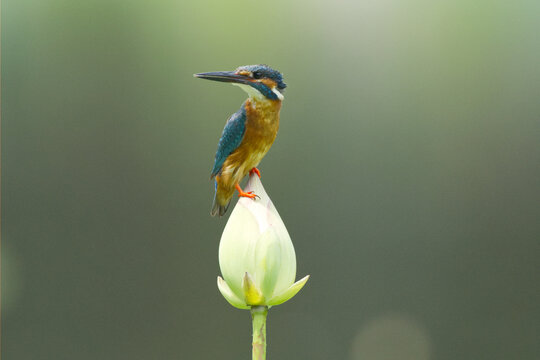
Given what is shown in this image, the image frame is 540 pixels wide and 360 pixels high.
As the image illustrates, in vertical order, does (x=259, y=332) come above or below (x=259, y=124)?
below

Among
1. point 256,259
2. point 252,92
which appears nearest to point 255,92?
point 252,92

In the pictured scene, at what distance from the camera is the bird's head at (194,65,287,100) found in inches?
19.8

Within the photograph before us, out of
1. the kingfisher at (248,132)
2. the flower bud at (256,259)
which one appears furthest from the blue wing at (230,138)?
the flower bud at (256,259)

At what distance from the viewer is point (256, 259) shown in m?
0.35

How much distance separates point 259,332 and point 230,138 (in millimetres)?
273

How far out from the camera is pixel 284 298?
357 mm

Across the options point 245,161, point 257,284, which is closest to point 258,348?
point 257,284

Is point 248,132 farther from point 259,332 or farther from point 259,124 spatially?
point 259,332

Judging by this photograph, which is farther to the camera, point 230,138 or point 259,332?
point 230,138

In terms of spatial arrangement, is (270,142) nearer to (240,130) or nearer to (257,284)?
(240,130)

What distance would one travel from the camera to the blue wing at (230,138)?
1.79ft

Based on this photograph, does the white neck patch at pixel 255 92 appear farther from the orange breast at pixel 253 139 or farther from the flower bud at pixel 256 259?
the flower bud at pixel 256 259

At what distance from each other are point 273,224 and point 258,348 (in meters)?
0.09

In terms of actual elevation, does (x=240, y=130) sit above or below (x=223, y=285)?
above
